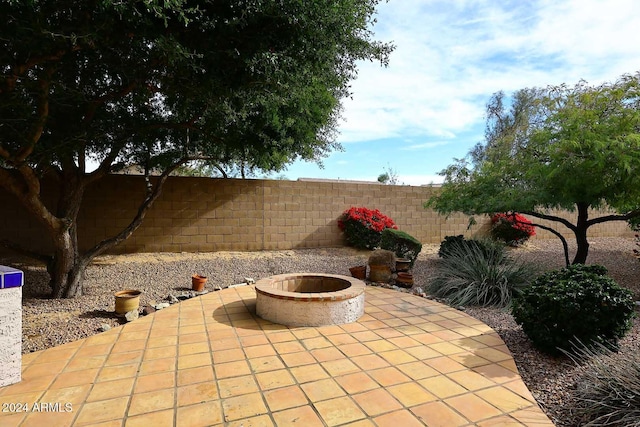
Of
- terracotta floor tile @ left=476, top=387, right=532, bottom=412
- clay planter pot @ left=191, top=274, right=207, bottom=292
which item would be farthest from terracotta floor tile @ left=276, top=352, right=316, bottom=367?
clay planter pot @ left=191, top=274, right=207, bottom=292

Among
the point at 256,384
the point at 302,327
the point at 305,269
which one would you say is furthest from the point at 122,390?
the point at 305,269

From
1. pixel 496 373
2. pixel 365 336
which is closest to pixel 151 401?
pixel 365 336

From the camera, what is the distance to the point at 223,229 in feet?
27.4

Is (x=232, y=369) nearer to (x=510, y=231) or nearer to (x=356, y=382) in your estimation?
(x=356, y=382)

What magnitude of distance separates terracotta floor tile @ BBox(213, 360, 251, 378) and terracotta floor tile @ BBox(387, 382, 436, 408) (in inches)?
44.3

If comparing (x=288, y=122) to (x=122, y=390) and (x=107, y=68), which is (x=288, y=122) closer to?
(x=107, y=68)

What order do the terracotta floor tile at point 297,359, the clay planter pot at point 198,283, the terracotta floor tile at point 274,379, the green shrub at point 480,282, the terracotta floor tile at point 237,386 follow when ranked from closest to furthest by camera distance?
the terracotta floor tile at point 237,386
the terracotta floor tile at point 274,379
the terracotta floor tile at point 297,359
the green shrub at point 480,282
the clay planter pot at point 198,283

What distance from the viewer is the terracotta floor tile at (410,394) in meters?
2.28

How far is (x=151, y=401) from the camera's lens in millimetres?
2258

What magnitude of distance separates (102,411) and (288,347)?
147 centimetres

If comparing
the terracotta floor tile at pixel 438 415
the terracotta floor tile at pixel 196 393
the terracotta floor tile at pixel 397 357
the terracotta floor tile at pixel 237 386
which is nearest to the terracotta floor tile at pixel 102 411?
the terracotta floor tile at pixel 196 393

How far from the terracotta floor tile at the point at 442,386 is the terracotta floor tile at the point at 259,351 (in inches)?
50.7

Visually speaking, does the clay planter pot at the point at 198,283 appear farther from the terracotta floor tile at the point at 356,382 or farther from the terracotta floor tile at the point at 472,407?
the terracotta floor tile at the point at 472,407

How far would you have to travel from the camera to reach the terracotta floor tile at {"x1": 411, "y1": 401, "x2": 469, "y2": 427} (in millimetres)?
2041
